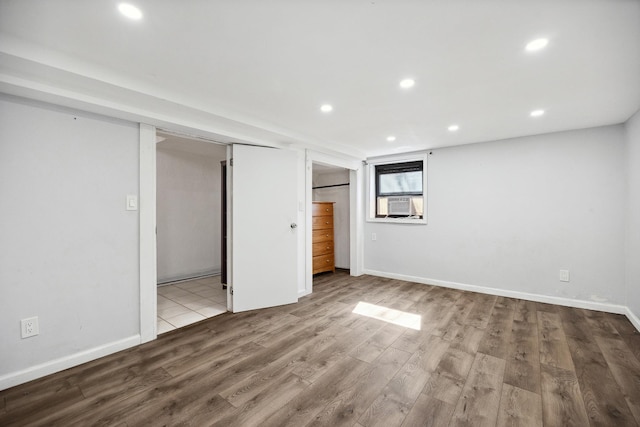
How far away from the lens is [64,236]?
204cm

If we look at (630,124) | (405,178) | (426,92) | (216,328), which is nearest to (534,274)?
(630,124)

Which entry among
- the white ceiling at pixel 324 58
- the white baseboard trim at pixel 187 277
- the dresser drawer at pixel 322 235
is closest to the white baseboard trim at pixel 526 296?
the dresser drawer at pixel 322 235

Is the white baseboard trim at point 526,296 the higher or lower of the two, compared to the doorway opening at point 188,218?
lower

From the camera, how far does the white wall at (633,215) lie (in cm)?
265

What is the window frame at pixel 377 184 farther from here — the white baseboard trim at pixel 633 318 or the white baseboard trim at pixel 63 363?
the white baseboard trim at pixel 63 363

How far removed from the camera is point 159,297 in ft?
12.1

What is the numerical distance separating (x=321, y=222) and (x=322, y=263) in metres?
0.77

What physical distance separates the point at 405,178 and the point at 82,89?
14.1ft

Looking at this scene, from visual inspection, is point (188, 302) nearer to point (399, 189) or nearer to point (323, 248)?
point (323, 248)

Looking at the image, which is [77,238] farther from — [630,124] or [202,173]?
[630,124]

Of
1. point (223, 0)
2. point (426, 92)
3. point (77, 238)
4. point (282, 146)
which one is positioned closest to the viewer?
point (223, 0)

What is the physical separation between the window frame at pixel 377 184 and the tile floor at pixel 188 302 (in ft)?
9.59

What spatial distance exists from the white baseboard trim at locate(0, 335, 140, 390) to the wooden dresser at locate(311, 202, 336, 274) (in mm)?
2953

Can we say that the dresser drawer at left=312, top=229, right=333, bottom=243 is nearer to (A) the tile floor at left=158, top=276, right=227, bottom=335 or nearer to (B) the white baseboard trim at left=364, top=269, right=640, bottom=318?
(B) the white baseboard trim at left=364, top=269, right=640, bottom=318
